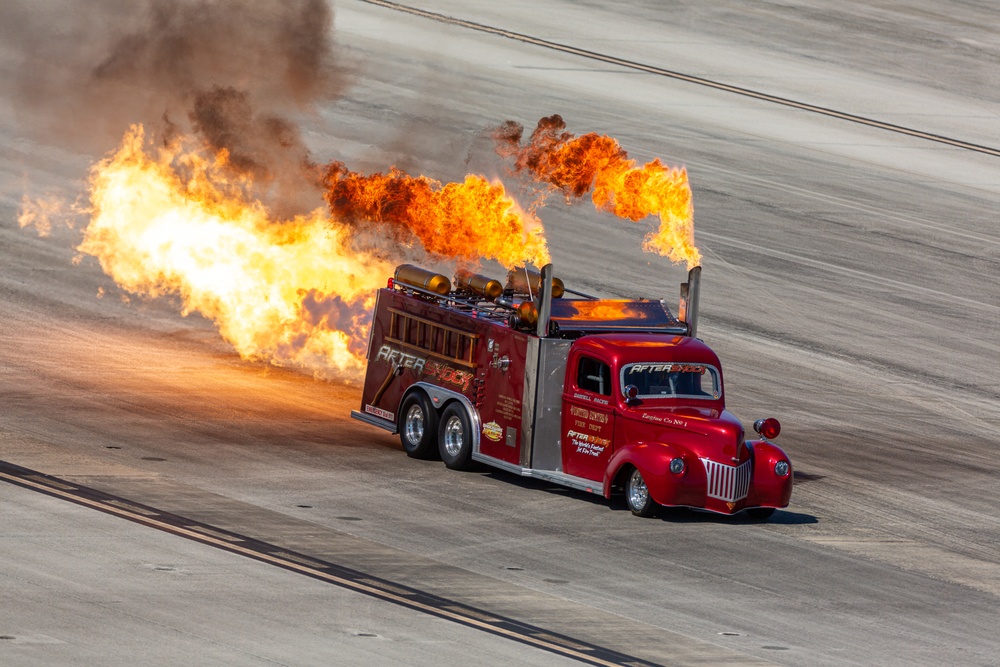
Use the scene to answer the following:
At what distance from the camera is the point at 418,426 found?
2644 centimetres

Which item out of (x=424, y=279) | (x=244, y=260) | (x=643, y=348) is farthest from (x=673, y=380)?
(x=244, y=260)

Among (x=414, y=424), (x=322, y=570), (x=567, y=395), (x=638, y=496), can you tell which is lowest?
(x=322, y=570)

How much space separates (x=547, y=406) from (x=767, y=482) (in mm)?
3410

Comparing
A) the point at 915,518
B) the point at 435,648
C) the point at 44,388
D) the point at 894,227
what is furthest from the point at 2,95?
the point at 435,648

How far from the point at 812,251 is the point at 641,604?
2610 centimetres

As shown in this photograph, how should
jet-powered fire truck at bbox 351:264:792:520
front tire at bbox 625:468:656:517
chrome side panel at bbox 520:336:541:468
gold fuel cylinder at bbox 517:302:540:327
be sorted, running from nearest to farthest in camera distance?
1. jet-powered fire truck at bbox 351:264:792:520
2. front tire at bbox 625:468:656:517
3. chrome side panel at bbox 520:336:541:468
4. gold fuel cylinder at bbox 517:302:540:327

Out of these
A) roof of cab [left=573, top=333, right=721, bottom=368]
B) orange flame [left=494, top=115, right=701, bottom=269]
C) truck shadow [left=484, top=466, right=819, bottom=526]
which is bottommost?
truck shadow [left=484, top=466, right=819, bottom=526]

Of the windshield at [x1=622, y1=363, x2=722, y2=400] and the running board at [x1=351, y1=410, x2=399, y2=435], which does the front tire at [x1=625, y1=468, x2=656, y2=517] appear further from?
the running board at [x1=351, y1=410, x2=399, y2=435]

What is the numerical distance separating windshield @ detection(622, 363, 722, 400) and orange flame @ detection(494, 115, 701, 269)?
2850 millimetres

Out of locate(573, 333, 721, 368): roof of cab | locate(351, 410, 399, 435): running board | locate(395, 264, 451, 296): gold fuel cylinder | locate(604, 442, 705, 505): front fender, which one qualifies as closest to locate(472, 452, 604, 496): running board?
locate(604, 442, 705, 505): front fender

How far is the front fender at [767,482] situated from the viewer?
23.2 metres

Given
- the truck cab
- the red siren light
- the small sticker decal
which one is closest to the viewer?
the truck cab

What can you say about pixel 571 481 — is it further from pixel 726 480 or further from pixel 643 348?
pixel 726 480

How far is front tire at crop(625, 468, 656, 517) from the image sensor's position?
2323cm
